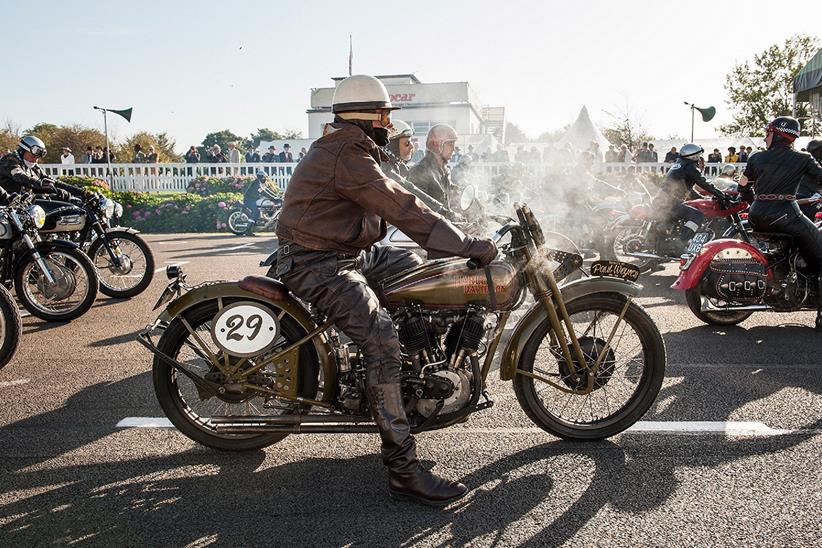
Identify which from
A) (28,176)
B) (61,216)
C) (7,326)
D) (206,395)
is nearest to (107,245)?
(61,216)

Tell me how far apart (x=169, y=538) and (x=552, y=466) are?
1.85m

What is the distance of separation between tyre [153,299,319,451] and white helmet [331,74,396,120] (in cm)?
107

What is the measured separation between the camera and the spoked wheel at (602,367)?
379 centimetres

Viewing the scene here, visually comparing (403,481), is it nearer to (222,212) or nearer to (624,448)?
(624,448)

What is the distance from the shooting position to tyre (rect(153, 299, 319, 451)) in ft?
11.9

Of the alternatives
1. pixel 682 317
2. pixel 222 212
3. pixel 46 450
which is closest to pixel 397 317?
pixel 46 450

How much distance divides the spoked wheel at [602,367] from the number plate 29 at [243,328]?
132 cm

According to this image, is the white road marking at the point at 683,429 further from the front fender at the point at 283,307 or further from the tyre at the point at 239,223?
the tyre at the point at 239,223

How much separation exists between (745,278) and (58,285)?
669 cm

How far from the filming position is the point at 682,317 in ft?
24.0

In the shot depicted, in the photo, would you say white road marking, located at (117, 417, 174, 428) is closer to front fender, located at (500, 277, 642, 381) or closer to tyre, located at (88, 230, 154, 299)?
front fender, located at (500, 277, 642, 381)

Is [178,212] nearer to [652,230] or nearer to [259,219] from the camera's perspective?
[259,219]

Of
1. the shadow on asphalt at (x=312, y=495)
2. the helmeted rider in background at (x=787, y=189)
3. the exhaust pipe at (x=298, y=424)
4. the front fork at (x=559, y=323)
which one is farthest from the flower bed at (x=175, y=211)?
the front fork at (x=559, y=323)

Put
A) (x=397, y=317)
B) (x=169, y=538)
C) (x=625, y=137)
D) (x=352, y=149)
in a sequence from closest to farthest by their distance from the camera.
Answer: (x=169, y=538)
(x=352, y=149)
(x=397, y=317)
(x=625, y=137)
